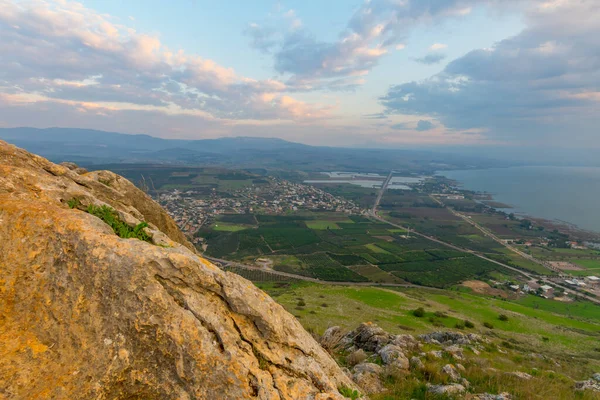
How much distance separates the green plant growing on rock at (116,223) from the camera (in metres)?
8.40

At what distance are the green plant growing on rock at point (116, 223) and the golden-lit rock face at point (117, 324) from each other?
4.49 ft

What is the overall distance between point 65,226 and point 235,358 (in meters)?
4.98

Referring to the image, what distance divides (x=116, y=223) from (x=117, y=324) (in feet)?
13.2

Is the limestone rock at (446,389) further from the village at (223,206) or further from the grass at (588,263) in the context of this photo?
the village at (223,206)

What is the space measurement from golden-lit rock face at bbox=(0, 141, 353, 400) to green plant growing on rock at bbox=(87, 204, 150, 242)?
1.37 metres

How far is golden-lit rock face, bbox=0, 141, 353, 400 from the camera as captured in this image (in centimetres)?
537

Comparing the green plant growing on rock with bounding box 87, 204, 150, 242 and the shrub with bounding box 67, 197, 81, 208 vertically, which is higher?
the shrub with bounding box 67, 197, 81, 208

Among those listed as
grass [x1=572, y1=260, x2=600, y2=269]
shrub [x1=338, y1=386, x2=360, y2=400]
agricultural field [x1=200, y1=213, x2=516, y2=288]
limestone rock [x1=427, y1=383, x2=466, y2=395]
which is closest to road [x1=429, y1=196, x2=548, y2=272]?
grass [x1=572, y1=260, x2=600, y2=269]

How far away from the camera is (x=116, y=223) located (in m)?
8.62

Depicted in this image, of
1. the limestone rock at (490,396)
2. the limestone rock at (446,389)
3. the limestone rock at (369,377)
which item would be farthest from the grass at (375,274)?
the limestone rock at (490,396)

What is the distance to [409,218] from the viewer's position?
6471 inches

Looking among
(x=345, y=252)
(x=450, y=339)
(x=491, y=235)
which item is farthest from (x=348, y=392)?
(x=491, y=235)

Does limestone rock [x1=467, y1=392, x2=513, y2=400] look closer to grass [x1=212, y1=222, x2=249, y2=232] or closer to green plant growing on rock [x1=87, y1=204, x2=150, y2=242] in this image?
green plant growing on rock [x1=87, y1=204, x2=150, y2=242]

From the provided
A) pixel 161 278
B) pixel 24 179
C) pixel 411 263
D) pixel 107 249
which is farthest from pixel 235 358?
pixel 411 263
